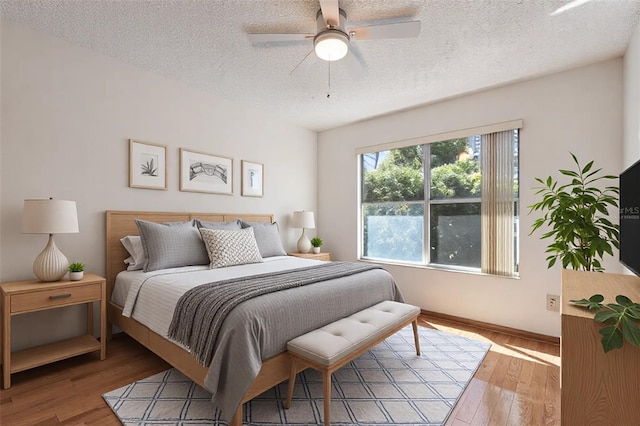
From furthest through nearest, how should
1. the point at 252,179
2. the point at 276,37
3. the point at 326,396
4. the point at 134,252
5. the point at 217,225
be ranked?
the point at 252,179
the point at 217,225
the point at 134,252
the point at 276,37
the point at 326,396

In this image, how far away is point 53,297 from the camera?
2.18 m

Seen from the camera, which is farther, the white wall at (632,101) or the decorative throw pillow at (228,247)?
the decorative throw pillow at (228,247)

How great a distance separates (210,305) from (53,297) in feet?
4.26

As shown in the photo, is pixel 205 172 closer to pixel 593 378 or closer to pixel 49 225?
pixel 49 225

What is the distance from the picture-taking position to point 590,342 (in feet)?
3.31

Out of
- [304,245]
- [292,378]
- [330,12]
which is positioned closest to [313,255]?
[304,245]

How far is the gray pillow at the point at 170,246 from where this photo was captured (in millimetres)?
2662

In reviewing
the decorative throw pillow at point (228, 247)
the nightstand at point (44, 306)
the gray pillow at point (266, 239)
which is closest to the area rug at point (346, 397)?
the nightstand at point (44, 306)

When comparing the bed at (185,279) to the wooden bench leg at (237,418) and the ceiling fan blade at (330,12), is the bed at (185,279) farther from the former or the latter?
the ceiling fan blade at (330,12)

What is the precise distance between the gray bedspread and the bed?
10mm

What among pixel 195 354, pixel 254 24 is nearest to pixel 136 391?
pixel 195 354

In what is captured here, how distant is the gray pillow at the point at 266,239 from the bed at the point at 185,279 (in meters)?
0.14

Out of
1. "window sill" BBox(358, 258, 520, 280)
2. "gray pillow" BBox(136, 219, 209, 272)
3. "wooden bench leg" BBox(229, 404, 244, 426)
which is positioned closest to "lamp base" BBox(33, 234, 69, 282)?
"gray pillow" BBox(136, 219, 209, 272)

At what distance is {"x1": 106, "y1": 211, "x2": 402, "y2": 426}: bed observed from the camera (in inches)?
67.7
